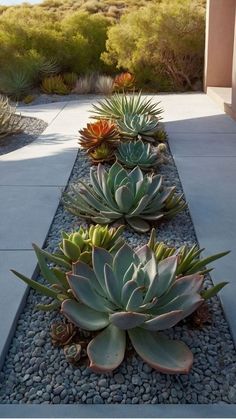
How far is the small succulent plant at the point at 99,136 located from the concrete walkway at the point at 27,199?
319mm

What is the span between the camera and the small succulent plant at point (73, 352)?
2.56 metres

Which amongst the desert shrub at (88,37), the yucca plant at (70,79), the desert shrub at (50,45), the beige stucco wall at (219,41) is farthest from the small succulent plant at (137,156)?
the desert shrub at (88,37)

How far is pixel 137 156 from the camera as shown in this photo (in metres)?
5.74

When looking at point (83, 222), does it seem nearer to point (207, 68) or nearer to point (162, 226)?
point (162, 226)

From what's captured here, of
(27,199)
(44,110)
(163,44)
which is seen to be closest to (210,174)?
(27,199)

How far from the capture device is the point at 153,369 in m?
2.51

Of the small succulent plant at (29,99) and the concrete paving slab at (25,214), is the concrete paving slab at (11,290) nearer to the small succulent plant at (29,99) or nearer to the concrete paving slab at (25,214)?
the concrete paving slab at (25,214)

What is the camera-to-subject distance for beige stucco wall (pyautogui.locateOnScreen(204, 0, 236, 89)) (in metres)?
12.0

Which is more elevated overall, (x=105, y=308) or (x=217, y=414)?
(x=105, y=308)

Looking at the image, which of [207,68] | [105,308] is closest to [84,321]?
[105,308]

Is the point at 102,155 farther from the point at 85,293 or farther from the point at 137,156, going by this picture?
the point at 85,293

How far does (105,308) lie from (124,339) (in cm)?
20

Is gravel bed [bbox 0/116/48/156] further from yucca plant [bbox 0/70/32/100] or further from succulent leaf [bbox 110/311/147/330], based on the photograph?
succulent leaf [bbox 110/311/147/330]

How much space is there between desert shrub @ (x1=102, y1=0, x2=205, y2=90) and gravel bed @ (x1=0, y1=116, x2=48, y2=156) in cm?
489
